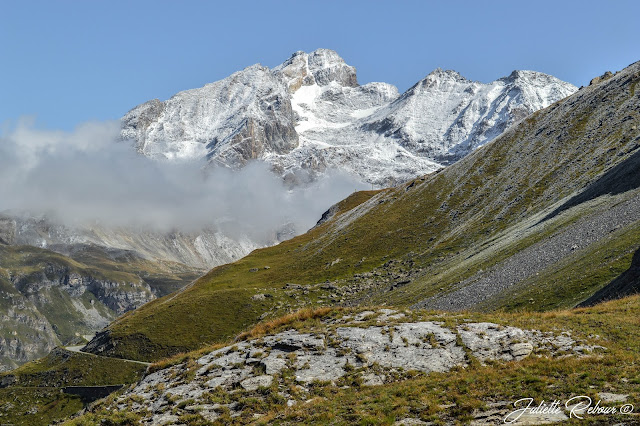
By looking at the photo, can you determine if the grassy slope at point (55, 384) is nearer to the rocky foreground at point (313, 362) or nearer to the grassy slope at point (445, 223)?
the grassy slope at point (445, 223)

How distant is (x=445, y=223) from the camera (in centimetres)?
12888

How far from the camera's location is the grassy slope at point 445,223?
346ft

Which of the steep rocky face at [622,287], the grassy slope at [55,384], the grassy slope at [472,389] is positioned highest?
the grassy slope at [55,384]

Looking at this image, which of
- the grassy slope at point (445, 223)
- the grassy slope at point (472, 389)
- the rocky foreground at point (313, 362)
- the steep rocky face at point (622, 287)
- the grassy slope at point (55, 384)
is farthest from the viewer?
the grassy slope at point (445, 223)

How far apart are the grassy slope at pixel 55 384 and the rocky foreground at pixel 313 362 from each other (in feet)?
228

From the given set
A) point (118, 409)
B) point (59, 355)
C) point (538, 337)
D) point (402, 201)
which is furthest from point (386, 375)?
point (402, 201)

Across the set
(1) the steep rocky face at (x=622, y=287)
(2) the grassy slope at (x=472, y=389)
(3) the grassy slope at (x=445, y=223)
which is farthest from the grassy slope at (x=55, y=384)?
(2) the grassy slope at (x=472, y=389)

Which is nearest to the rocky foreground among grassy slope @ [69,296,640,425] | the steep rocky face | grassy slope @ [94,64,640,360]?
grassy slope @ [69,296,640,425]

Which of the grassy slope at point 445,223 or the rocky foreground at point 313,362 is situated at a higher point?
the grassy slope at point 445,223

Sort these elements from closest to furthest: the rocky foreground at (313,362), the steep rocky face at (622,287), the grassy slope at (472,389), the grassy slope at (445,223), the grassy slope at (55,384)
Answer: the grassy slope at (472,389)
the rocky foreground at (313,362)
the steep rocky face at (622,287)
the grassy slope at (55,384)
the grassy slope at (445,223)

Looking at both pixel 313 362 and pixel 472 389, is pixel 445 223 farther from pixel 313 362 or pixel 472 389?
pixel 472 389

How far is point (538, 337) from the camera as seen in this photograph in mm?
29875

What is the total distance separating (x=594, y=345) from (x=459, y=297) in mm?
43947

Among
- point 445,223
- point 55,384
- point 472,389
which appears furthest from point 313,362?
point 445,223
